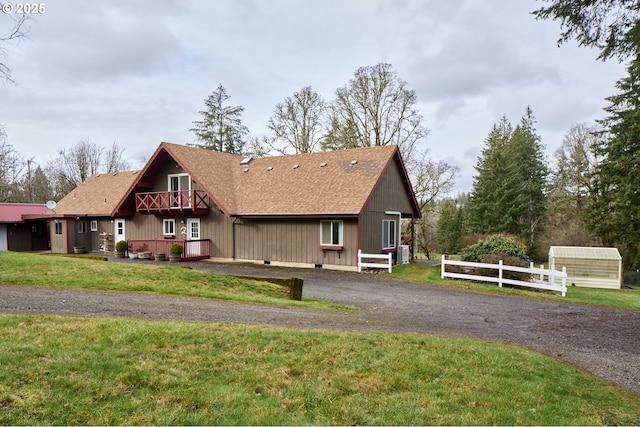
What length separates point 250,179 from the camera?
2427 centimetres

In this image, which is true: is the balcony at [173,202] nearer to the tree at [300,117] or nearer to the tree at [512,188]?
the tree at [300,117]

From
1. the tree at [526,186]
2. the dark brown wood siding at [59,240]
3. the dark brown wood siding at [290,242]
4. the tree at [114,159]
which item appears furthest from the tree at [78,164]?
the tree at [526,186]

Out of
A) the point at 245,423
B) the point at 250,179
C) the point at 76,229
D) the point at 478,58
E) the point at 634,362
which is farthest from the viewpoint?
the point at 76,229

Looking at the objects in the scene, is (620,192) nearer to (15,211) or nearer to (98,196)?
(98,196)

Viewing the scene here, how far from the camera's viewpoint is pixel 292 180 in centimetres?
2258

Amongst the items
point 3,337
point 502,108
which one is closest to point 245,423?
point 3,337

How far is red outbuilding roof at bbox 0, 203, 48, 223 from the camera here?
1129 inches

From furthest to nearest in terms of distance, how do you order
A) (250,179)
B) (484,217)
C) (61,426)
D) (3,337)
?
(484,217), (250,179), (3,337), (61,426)

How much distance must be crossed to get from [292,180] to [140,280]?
12563 millimetres

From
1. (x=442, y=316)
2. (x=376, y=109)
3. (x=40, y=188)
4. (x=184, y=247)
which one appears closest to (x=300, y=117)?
(x=376, y=109)

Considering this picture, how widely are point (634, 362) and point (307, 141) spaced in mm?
29658

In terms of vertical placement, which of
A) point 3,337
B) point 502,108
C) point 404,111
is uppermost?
point 502,108

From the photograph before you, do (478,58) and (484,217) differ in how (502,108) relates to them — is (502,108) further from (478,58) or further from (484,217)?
(478,58)

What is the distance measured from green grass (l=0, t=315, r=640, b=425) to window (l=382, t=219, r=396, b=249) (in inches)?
586
